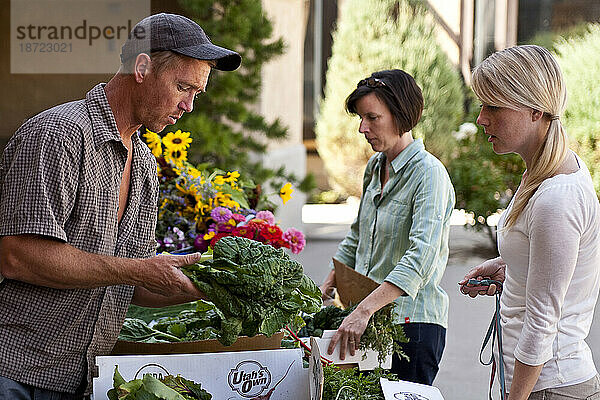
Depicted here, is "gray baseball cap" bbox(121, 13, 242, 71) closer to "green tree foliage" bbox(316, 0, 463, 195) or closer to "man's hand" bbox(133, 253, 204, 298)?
"man's hand" bbox(133, 253, 204, 298)

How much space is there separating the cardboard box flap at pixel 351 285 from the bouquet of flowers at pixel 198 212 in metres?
0.58

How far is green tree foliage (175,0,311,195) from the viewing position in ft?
18.9

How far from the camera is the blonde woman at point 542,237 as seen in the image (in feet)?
6.15

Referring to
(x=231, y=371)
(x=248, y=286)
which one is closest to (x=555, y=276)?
(x=248, y=286)

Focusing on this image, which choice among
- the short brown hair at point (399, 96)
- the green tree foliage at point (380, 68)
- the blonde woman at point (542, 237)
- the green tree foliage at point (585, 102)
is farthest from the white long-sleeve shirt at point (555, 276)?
the green tree foliage at point (380, 68)

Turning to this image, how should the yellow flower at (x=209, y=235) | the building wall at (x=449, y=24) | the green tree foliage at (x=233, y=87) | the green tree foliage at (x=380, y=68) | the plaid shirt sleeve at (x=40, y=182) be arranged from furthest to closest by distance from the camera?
the building wall at (x=449, y=24)
the green tree foliage at (x=380, y=68)
the green tree foliage at (x=233, y=87)
the yellow flower at (x=209, y=235)
the plaid shirt sleeve at (x=40, y=182)

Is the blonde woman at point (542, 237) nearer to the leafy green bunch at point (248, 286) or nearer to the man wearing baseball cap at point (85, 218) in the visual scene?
the leafy green bunch at point (248, 286)

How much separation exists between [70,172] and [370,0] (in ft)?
29.7

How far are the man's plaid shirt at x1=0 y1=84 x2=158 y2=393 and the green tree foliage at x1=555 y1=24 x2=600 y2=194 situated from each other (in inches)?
280

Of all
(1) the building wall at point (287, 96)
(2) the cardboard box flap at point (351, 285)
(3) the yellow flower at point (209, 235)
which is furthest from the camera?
(1) the building wall at point (287, 96)

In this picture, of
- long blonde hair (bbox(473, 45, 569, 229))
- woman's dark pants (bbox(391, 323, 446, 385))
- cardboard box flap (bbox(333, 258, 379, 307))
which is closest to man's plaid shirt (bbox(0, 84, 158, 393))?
cardboard box flap (bbox(333, 258, 379, 307))

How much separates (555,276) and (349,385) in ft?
2.11

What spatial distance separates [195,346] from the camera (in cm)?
211

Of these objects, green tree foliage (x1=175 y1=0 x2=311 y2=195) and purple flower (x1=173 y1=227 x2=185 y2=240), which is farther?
green tree foliage (x1=175 y1=0 x2=311 y2=195)
